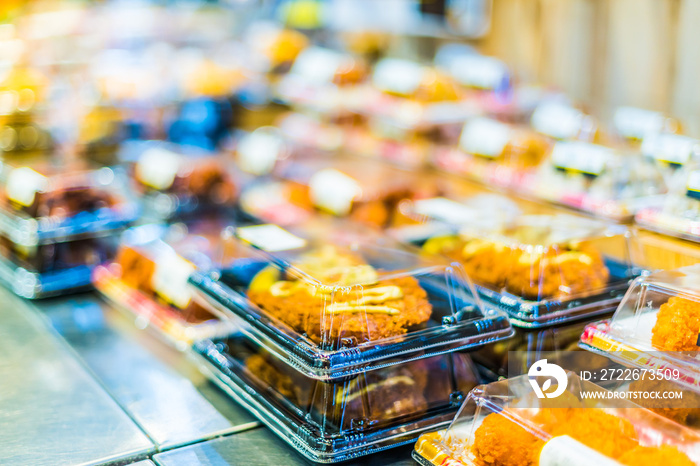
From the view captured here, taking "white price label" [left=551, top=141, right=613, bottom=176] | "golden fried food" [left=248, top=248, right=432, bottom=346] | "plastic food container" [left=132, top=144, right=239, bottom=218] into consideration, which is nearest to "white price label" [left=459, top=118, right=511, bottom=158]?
"white price label" [left=551, top=141, right=613, bottom=176]

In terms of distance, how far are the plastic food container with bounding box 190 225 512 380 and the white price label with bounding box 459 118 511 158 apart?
33.2 inches

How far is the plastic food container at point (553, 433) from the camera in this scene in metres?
1.16

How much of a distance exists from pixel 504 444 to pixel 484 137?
150cm

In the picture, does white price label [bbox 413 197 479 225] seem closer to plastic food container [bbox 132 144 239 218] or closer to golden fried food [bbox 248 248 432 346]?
golden fried food [bbox 248 248 432 346]

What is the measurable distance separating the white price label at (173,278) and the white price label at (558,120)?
128cm

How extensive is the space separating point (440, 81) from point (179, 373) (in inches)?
65.0

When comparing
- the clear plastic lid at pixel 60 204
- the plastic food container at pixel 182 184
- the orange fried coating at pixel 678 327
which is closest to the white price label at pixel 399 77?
the plastic food container at pixel 182 184

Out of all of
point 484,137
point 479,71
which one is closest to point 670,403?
point 484,137

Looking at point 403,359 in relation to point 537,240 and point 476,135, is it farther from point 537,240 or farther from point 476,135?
point 476,135

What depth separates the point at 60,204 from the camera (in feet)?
8.15

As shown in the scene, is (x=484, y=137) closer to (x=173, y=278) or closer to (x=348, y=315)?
(x=173, y=278)

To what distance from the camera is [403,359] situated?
1.45 meters

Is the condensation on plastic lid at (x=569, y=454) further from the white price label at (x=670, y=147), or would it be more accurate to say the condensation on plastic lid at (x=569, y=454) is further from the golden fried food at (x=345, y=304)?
the white price label at (x=670, y=147)

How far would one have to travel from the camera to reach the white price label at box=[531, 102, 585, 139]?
8.20 feet
